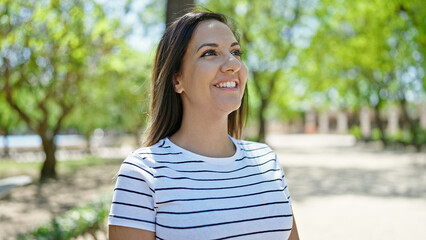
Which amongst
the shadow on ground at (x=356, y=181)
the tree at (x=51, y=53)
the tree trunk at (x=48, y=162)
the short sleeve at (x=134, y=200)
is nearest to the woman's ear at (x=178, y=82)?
the short sleeve at (x=134, y=200)

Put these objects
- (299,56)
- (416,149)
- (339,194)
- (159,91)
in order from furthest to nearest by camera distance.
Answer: (416,149)
(299,56)
(339,194)
(159,91)

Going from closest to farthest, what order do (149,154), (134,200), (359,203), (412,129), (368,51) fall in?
(134,200) < (149,154) < (359,203) < (368,51) < (412,129)

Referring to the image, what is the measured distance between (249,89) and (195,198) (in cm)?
1393

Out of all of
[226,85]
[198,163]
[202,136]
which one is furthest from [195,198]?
[226,85]

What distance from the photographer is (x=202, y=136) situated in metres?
1.85

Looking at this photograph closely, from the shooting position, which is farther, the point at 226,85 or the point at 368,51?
the point at 368,51

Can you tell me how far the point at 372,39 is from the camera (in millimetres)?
21281

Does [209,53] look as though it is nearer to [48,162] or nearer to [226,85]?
[226,85]

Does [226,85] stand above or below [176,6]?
below

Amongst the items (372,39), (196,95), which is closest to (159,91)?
(196,95)

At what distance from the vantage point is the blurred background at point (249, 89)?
301 inches

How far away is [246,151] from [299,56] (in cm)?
2332

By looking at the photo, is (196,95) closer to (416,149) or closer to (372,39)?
(372,39)

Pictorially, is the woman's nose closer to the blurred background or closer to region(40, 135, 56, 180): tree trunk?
the blurred background
